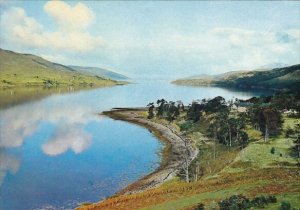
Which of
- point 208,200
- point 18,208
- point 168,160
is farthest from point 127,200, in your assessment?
point 168,160

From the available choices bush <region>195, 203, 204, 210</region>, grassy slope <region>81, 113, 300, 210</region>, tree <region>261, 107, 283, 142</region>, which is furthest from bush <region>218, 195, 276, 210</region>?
tree <region>261, 107, 283, 142</region>

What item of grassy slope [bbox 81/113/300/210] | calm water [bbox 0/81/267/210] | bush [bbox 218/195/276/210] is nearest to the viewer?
bush [bbox 218/195/276/210]

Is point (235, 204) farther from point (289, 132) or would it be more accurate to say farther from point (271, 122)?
point (289, 132)

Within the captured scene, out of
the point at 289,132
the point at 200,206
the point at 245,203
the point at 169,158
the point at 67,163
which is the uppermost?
the point at 245,203

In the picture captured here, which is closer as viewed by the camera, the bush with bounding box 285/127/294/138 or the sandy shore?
the sandy shore

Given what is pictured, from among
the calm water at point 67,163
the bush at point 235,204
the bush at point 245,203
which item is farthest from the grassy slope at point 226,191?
the calm water at point 67,163

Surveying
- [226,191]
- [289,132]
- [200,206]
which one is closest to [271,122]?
[289,132]

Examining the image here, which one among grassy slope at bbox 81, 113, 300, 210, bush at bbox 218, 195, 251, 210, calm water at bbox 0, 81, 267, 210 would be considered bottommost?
calm water at bbox 0, 81, 267, 210

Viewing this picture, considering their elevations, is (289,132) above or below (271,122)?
below

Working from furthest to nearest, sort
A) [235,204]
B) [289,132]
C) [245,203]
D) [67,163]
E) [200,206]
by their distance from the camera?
[289,132] < [67,163] < [200,206] < [245,203] < [235,204]

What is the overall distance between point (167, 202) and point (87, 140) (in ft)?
370

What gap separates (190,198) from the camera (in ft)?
195

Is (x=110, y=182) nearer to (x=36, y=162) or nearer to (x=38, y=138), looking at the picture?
(x=36, y=162)

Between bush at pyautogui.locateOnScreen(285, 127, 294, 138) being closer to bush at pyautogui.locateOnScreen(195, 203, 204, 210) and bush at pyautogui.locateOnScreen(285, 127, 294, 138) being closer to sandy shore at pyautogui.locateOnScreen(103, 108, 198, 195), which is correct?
sandy shore at pyautogui.locateOnScreen(103, 108, 198, 195)
